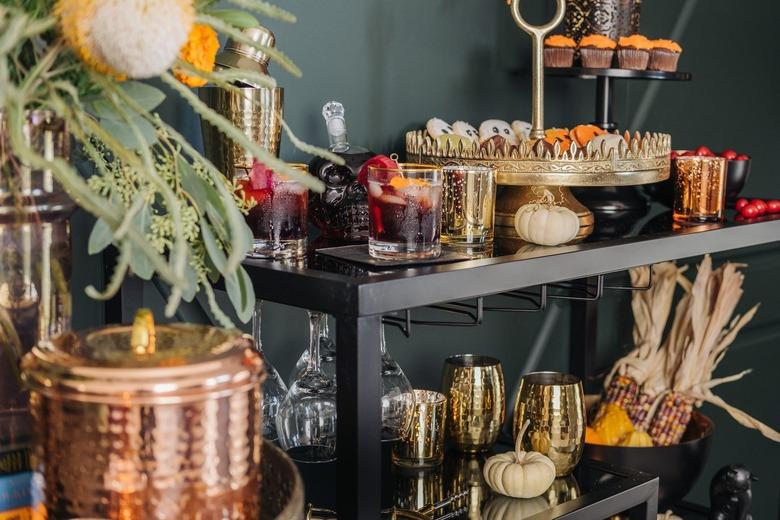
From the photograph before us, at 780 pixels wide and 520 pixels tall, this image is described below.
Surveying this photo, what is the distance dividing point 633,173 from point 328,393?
1.71ft

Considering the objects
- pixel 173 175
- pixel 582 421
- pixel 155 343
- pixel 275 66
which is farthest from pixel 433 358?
pixel 155 343

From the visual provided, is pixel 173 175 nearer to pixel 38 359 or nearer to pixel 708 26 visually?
pixel 38 359

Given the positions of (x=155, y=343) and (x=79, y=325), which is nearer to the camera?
(x=155, y=343)

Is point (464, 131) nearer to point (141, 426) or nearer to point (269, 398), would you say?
point (269, 398)

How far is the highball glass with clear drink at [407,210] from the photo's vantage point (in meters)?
1.08

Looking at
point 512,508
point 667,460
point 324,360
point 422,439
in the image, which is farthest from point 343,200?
point 667,460

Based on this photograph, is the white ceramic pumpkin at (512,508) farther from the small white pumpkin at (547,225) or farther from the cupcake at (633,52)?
the cupcake at (633,52)

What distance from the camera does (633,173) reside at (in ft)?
4.63

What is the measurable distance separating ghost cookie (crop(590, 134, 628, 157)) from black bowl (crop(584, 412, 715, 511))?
539mm

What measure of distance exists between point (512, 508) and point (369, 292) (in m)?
0.43

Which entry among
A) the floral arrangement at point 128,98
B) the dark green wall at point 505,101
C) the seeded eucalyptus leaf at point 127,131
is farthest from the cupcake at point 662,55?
the seeded eucalyptus leaf at point 127,131

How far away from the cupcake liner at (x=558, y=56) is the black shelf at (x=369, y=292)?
474 mm

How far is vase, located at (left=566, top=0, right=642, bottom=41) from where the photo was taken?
1.64m

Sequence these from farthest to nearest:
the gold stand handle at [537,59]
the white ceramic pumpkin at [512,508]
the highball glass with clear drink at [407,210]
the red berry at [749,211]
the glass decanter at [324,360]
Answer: the red berry at [749,211]
the gold stand handle at [537,59]
the glass decanter at [324,360]
the white ceramic pumpkin at [512,508]
the highball glass with clear drink at [407,210]
